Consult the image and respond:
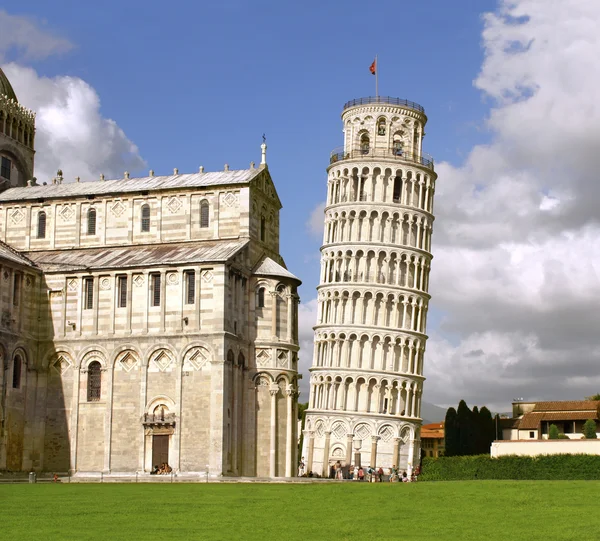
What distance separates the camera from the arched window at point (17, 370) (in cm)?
6469

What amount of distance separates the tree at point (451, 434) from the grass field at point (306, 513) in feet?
179

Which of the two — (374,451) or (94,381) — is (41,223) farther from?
(374,451)

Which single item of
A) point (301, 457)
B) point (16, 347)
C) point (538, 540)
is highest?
point (16, 347)

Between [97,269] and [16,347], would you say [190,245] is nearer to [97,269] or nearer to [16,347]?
[97,269]

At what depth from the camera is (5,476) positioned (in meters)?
60.6

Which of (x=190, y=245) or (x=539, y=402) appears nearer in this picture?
(x=190, y=245)

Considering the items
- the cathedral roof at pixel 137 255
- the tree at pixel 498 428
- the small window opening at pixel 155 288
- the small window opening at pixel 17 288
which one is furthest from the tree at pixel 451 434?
the small window opening at pixel 17 288

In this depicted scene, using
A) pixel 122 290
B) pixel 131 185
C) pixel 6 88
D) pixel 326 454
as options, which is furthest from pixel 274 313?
pixel 326 454

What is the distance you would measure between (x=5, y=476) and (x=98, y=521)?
30.6 meters

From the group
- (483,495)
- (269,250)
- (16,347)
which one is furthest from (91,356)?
(483,495)

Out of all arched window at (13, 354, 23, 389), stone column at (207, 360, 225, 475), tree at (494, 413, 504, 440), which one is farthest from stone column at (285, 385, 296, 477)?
tree at (494, 413, 504, 440)

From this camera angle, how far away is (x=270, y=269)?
6819 centimetres

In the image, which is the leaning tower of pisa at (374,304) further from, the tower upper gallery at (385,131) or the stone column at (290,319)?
the stone column at (290,319)

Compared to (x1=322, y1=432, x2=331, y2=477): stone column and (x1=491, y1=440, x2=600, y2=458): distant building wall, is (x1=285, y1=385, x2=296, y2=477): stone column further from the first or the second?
(x1=322, y1=432, x2=331, y2=477): stone column
